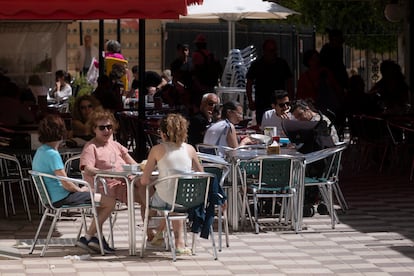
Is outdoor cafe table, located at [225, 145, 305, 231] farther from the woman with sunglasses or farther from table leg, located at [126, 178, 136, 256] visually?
table leg, located at [126, 178, 136, 256]

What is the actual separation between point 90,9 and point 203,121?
7.35 ft

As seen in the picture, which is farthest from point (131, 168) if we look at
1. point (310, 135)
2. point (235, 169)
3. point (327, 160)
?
point (310, 135)

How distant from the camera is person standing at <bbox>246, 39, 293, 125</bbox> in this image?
18000 millimetres

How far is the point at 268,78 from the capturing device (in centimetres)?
1803

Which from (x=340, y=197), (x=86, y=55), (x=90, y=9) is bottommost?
(x=86, y=55)

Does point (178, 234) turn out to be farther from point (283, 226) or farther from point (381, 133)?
point (381, 133)

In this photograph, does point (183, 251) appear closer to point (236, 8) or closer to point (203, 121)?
point (203, 121)

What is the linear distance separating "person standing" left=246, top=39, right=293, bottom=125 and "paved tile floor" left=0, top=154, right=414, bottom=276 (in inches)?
169

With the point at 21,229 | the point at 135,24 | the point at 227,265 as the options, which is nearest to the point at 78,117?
the point at 21,229

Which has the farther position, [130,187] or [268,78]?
[268,78]

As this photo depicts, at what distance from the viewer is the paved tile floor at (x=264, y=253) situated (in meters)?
10.3

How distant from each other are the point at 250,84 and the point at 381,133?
6.25 feet

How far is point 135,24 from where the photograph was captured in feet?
100

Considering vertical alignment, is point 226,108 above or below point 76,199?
above
